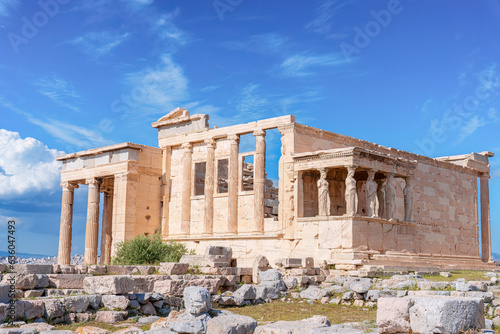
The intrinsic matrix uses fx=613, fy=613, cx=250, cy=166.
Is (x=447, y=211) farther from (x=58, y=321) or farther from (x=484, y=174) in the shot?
(x=58, y=321)

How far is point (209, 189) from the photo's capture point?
24.6m

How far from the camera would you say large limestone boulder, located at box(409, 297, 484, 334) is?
7500 millimetres

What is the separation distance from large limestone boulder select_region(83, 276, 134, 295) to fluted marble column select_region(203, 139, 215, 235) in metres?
11.8

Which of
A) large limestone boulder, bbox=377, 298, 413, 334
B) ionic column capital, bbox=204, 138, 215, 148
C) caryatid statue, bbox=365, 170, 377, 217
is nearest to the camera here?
large limestone boulder, bbox=377, 298, 413, 334

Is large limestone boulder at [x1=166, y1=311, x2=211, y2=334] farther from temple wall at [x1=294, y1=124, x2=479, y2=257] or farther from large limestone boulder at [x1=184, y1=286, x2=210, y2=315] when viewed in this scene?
temple wall at [x1=294, y1=124, x2=479, y2=257]

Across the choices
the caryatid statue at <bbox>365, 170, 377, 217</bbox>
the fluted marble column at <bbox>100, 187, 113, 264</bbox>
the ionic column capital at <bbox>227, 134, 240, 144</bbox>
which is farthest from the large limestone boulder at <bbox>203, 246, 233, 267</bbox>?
the fluted marble column at <bbox>100, 187, 113, 264</bbox>

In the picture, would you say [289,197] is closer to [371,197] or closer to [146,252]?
[371,197]

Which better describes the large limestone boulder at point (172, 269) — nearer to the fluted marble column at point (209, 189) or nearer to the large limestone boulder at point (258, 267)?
the large limestone boulder at point (258, 267)

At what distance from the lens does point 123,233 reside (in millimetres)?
24891

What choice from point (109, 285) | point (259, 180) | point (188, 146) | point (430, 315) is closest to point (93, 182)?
point (188, 146)

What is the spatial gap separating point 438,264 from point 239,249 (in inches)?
284

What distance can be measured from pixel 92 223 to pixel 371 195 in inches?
492

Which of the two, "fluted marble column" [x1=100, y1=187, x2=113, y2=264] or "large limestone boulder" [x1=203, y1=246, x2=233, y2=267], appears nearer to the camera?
"large limestone boulder" [x1=203, y1=246, x2=233, y2=267]

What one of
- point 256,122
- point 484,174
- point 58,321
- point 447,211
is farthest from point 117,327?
point 484,174
